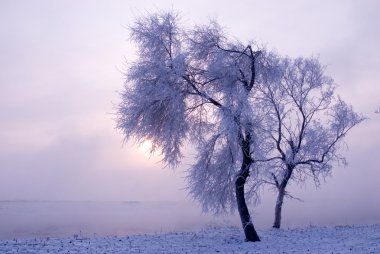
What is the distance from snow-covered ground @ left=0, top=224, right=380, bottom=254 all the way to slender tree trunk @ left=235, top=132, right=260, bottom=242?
1.83ft

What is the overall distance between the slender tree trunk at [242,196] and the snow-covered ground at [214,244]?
1.83 ft

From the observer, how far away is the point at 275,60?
1063 inches

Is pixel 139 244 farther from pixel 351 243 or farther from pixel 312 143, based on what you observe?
pixel 312 143

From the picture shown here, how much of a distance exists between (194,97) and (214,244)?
293 inches

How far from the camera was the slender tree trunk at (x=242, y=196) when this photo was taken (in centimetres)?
2455

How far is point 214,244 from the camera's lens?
23.5 metres

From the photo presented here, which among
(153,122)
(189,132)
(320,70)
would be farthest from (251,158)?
(320,70)

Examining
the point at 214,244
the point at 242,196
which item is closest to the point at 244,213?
the point at 242,196

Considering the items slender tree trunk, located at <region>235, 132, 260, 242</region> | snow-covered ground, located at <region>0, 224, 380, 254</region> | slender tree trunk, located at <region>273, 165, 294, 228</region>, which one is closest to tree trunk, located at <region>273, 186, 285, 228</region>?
slender tree trunk, located at <region>273, 165, 294, 228</region>

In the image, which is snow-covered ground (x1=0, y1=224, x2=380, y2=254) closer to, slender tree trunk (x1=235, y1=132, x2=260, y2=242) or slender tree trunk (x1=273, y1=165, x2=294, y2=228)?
slender tree trunk (x1=235, y1=132, x2=260, y2=242)

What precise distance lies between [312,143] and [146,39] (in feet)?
47.4

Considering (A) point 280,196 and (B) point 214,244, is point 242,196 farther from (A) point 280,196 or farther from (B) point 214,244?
(A) point 280,196

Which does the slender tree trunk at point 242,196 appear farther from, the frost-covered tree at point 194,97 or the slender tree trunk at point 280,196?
the slender tree trunk at point 280,196

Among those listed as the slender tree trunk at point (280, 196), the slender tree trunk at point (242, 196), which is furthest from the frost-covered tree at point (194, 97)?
the slender tree trunk at point (280, 196)
